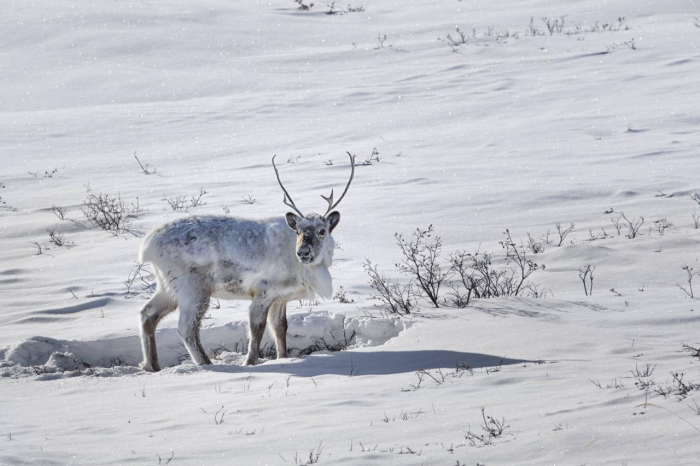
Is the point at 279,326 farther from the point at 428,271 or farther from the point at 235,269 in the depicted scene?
the point at 428,271

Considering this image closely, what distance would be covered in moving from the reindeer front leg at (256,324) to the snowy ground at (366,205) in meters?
0.44

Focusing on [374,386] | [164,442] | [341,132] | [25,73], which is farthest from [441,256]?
[25,73]

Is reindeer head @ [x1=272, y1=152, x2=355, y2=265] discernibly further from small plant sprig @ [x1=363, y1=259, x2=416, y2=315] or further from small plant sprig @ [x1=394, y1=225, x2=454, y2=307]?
small plant sprig @ [x1=394, y1=225, x2=454, y2=307]

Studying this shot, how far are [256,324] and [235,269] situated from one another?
1.64ft

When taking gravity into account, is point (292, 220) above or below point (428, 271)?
above

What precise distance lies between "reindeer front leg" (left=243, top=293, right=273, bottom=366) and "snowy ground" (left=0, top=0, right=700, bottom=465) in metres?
0.44

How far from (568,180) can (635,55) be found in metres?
7.98

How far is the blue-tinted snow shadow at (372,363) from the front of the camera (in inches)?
267

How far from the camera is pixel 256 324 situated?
26.0 ft

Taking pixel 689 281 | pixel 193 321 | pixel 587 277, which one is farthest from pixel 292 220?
pixel 689 281

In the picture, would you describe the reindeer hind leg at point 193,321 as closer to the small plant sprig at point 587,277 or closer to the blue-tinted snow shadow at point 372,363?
the blue-tinted snow shadow at point 372,363

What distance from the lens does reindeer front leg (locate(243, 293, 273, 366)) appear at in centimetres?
784

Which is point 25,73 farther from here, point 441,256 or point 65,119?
point 441,256

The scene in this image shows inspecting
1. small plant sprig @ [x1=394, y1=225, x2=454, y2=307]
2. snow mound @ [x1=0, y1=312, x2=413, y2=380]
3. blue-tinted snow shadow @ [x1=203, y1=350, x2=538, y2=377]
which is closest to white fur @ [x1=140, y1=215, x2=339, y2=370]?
snow mound @ [x1=0, y1=312, x2=413, y2=380]
